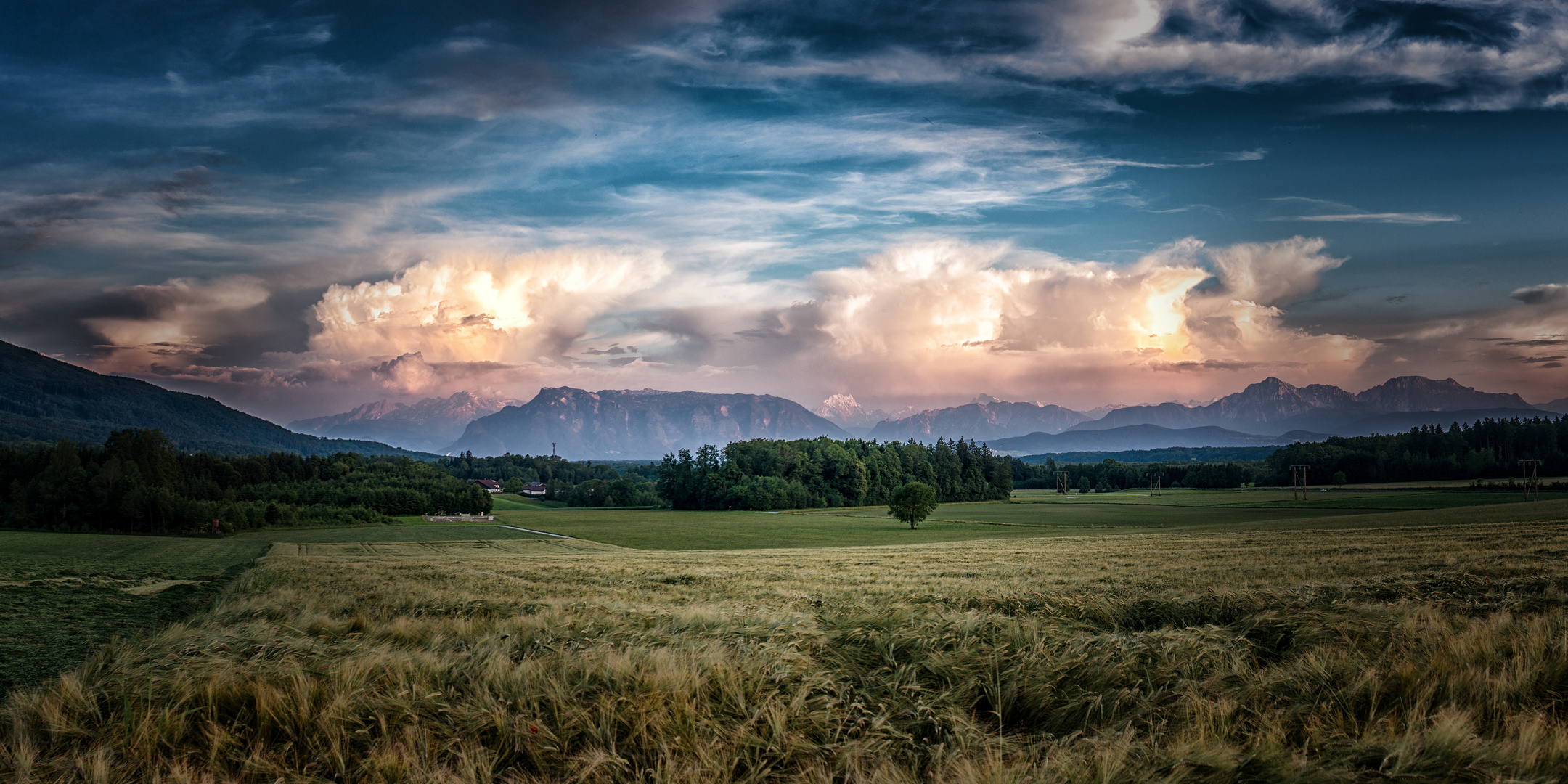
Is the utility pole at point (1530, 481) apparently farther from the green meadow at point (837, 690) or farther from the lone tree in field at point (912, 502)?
the green meadow at point (837, 690)

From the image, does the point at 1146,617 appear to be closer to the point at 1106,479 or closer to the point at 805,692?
the point at 805,692

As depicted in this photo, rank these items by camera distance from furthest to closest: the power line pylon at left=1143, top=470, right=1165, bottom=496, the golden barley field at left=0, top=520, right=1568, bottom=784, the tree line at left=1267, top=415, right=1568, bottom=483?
the power line pylon at left=1143, top=470, right=1165, bottom=496 < the tree line at left=1267, top=415, right=1568, bottom=483 < the golden barley field at left=0, top=520, right=1568, bottom=784

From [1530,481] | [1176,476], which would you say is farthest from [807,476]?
[1530,481]

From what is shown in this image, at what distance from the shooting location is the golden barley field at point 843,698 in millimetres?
4012

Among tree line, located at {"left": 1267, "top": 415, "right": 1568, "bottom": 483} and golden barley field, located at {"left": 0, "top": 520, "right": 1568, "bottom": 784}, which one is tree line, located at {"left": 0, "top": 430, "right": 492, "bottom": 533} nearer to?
golden barley field, located at {"left": 0, "top": 520, "right": 1568, "bottom": 784}

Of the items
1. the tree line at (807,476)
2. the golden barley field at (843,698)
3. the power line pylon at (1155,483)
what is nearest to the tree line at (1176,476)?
the power line pylon at (1155,483)

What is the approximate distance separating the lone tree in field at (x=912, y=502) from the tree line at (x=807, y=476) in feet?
185

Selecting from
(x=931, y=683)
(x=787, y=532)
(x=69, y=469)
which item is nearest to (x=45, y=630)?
(x=931, y=683)

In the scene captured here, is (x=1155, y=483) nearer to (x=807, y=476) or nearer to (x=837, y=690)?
(x=807, y=476)

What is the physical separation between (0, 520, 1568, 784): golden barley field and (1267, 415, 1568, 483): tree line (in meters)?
A: 148

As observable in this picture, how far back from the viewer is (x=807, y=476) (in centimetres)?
14662

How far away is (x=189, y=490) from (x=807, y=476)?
3892 inches

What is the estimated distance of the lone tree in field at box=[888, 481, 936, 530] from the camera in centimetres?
8150

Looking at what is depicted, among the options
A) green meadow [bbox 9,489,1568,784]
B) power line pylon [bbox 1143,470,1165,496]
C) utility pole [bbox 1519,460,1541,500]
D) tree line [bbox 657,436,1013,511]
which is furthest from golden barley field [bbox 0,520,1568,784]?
power line pylon [bbox 1143,470,1165,496]
